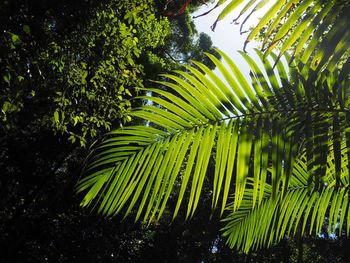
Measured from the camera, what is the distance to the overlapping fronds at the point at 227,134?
1072 millimetres

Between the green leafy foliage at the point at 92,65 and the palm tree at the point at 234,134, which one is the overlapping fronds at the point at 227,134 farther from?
the green leafy foliage at the point at 92,65

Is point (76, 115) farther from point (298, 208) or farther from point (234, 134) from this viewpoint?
point (234, 134)

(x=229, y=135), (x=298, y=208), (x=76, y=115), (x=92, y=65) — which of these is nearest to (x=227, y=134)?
(x=229, y=135)

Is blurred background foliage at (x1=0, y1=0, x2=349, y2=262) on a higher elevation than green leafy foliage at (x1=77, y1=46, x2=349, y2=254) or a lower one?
higher

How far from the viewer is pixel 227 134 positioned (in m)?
1.15

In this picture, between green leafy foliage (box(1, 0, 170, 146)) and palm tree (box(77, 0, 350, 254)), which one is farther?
green leafy foliage (box(1, 0, 170, 146))

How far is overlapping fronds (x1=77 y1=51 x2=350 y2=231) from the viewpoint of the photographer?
107 cm

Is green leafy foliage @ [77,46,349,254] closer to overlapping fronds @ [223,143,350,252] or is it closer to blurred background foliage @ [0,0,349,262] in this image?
blurred background foliage @ [0,0,349,262]

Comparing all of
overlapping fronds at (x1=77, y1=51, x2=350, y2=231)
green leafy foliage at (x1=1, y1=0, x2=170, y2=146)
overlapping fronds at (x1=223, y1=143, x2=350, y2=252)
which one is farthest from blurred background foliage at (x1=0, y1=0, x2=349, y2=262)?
overlapping fronds at (x1=223, y1=143, x2=350, y2=252)

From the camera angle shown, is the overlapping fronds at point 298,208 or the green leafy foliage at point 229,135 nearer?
the green leafy foliage at point 229,135

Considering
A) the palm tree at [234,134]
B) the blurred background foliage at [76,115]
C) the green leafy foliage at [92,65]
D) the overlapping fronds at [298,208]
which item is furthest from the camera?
the green leafy foliage at [92,65]

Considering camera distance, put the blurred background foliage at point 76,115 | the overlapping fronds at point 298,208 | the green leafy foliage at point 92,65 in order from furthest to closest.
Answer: the green leafy foliage at point 92,65 → the blurred background foliage at point 76,115 → the overlapping fronds at point 298,208

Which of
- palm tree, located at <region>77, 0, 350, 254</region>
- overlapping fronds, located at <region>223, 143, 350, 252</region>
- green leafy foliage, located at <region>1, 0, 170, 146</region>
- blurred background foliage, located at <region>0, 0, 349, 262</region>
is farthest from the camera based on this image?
green leafy foliage, located at <region>1, 0, 170, 146</region>

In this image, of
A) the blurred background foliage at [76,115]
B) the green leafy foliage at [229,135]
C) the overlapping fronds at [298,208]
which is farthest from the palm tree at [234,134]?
the overlapping fronds at [298,208]
